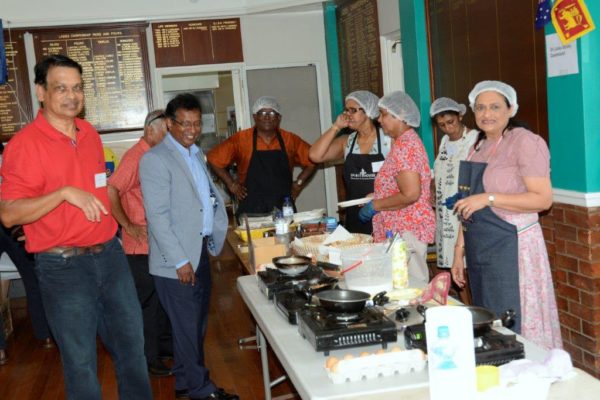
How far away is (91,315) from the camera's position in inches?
109

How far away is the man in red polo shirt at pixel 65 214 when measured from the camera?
2.58 m

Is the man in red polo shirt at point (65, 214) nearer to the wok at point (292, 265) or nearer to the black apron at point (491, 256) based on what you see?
the wok at point (292, 265)

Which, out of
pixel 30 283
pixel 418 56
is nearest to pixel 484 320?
pixel 418 56

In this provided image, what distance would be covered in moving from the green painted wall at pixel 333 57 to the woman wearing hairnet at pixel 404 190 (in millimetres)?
3597

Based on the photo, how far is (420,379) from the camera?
1.80 meters

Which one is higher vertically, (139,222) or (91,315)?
(139,222)

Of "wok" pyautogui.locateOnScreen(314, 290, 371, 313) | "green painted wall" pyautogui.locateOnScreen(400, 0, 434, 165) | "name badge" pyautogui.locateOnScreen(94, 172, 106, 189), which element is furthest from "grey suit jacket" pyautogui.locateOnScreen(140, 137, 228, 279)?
"green painted wall" pyautogui.locateOnScreen(400, 0, 434, 165)

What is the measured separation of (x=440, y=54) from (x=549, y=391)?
3.94 metres

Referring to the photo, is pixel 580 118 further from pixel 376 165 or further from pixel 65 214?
pixel 65 214

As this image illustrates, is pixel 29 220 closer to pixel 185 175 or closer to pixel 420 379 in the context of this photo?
pixel 185 175

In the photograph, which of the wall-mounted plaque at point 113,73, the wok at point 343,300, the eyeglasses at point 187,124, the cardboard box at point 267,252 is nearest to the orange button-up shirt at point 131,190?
the eyeglasses at point 187,124

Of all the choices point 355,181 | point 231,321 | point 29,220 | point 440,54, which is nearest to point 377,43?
point 440,54

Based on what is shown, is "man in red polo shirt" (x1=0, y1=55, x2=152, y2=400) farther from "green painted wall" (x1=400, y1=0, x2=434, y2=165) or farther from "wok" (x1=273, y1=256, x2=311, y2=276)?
"green painted wall" (x1=400, y1=0, x2=434, y2=165)

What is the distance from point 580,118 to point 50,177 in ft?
8.49
